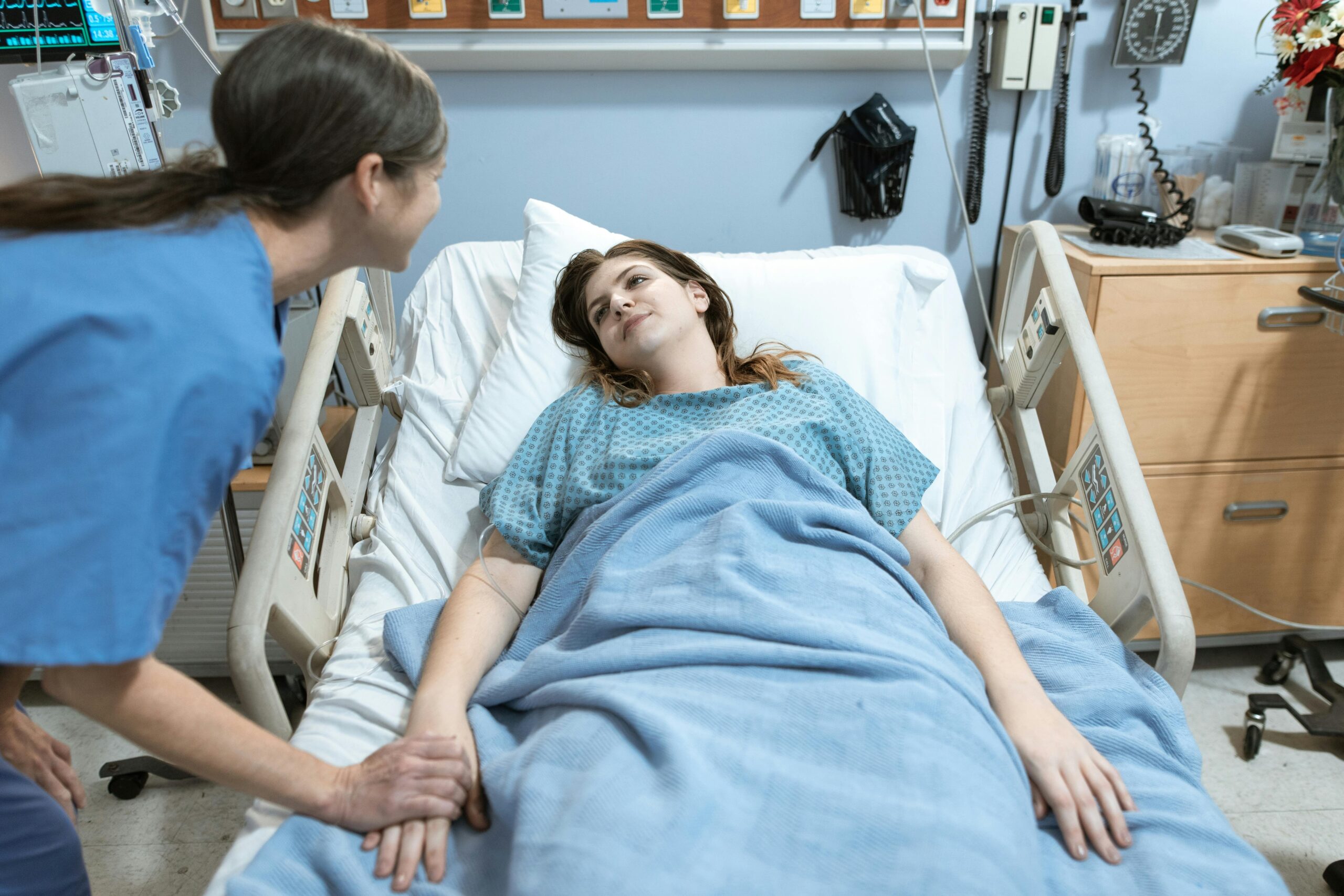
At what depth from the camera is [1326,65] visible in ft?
5.92

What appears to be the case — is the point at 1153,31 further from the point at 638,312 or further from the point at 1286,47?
the point at 638,312

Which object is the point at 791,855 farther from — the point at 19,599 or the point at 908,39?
the point at 908,39

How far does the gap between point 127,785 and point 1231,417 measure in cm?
242

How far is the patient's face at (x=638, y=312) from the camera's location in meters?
1.46

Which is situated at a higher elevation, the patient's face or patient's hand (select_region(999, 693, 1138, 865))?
the patient's face

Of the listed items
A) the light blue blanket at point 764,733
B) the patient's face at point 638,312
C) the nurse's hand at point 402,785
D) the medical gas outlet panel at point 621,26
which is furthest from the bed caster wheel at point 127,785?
the medical gas outlet panel at point 621,26

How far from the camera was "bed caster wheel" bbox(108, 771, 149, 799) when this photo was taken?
6.01 ft

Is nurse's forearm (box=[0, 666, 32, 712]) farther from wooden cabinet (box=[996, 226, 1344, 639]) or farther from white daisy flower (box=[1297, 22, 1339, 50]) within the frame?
white daisy flower (box=[1297, 22, 1339, 50])

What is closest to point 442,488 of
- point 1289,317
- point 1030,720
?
point 1030,720

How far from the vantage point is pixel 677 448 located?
53.2 inches

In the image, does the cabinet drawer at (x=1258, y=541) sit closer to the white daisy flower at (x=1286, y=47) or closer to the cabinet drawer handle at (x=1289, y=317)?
the cabinet drawer handle at (x=1289, y=317)

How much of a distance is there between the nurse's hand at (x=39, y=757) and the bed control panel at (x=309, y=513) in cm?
34

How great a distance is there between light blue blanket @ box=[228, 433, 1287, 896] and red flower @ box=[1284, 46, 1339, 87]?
4.24ft

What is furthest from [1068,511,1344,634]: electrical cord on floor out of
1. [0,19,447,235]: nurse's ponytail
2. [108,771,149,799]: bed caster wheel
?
[108,771,149,799]: bed caster wheel
